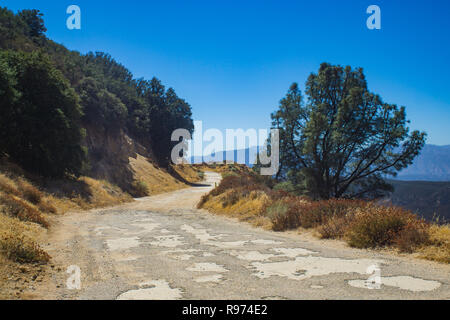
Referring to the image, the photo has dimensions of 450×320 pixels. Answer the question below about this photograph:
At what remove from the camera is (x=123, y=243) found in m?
8.98

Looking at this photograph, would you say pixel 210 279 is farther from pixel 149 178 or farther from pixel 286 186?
pixel 149 178

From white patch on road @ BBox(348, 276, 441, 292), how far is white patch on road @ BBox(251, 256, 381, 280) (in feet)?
1.87

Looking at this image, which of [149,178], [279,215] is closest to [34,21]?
[149,178]

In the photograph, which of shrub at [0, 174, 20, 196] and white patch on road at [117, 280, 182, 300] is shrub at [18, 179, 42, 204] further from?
white patch on road at [117, 280, 182, 300]

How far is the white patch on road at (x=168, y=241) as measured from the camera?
8609mm

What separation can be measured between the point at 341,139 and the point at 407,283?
20.2 metres

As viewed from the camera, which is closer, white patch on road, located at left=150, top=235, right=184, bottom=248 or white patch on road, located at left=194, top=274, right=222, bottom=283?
white patch on road, located at left=194, top=274, right=222, bottom=283

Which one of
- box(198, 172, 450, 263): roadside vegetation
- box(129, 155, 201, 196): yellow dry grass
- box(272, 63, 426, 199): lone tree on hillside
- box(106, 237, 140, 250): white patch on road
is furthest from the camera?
box(129, 155, 201, 196): yellow dry grass

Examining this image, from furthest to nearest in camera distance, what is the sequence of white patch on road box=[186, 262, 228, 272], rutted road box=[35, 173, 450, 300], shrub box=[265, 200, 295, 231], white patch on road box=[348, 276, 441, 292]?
shrub box=[265, 200, 295, 231] → white patch on road box=[186, 262, 228, 272] → white patch on road box=[348, 276, 441, 292] → rutted road box=[35, 173, 450, 300]

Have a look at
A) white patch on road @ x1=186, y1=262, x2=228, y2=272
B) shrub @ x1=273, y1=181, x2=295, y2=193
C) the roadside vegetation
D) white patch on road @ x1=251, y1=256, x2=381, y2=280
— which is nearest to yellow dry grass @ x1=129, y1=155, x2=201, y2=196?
shrub @ x1=273, y1=181, x2=295, y2=193

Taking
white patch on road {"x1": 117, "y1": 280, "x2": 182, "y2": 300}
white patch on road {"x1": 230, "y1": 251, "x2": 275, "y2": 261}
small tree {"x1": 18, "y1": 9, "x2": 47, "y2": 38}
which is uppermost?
small tree {"x1": 18, "y1": 9, "x2": 47, "y2": 38}

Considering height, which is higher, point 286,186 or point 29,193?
point 29,193

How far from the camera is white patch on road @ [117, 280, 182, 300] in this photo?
4.45m

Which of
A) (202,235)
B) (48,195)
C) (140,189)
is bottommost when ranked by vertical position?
(140,189)
